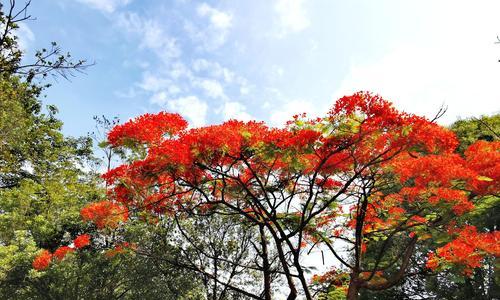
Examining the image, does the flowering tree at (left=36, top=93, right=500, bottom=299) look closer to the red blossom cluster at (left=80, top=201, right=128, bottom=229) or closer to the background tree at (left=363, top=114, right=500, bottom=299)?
the red blossom cluster at (left=80, top=201, right=128, bottom=229)

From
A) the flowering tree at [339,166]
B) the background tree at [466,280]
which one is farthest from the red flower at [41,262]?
the background tree at [466,280]

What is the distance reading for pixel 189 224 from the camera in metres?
16.3

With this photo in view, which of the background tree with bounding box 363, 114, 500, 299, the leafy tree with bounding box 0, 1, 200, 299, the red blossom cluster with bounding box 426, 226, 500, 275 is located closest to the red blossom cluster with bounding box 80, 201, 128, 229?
the leafy tree with bounding box 0, 1, 200, 299

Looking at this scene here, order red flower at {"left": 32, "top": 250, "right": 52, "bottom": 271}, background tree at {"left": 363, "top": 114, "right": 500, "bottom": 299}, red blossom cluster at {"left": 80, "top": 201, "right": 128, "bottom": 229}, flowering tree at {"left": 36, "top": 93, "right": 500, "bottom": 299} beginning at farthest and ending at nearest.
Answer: background tree at {"left": 363, "top": 114, "right": 500, "bottom": 299}, red flower at {"left": 32, "top": 250, "right": 52, "bottom": 271}, red blossom cluster at {"left": 80, "top": 201, "right": 128, "bottom": 229}, flowering tree at {"left": 36, "top": 93, "right": 500, "bottom": 299}

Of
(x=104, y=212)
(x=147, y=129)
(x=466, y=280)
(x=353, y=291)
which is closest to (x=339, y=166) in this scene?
(x=353, y=291)

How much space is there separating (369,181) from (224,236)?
8.67 meters

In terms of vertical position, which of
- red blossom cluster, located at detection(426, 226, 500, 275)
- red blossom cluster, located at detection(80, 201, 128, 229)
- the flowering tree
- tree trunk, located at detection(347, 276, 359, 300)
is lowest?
tree trunk, located at detection(347, 276, 359, 300)

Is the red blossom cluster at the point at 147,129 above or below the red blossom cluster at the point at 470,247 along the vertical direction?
above

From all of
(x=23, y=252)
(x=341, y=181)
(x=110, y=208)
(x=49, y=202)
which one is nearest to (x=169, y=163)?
(x=341, y=181)

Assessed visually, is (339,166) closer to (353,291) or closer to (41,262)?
(353,291)

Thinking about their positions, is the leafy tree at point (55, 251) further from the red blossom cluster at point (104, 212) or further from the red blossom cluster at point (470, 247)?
the red blossom cluster at point (470, 247)

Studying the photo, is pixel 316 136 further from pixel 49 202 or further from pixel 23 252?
pixel 49 202

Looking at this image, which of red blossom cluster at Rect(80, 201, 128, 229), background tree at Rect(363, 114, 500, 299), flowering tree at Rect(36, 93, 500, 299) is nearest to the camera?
flowering tree at Rect(36, 93, 500, 299)

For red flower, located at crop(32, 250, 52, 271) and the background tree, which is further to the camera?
the background tree
